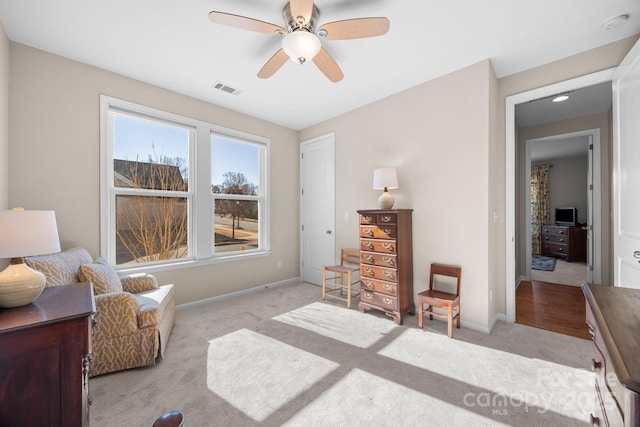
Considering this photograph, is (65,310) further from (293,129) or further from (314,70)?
(293,129)

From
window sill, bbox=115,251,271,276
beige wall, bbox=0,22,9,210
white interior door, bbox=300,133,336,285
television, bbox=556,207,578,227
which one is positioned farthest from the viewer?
television, bbox=556,207,578,227

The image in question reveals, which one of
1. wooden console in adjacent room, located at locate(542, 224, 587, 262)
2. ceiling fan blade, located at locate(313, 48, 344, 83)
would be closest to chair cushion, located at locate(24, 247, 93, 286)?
ceiling fan blade, located at locate(313, 48, 344, 83)

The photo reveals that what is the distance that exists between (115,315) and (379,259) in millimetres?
2410

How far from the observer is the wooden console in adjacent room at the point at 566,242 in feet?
19.7

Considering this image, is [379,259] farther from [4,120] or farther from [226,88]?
[4,120]

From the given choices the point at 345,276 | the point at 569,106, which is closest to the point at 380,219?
the point at 345,276

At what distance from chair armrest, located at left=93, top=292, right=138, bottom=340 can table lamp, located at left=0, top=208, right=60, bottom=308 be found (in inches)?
25.4

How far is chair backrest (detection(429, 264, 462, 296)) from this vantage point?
104 inches

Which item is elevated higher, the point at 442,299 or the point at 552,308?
the point at 442,299

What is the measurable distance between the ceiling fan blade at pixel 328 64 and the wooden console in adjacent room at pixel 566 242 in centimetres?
706

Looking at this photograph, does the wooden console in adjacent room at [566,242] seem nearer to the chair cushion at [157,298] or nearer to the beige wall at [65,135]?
the beige wall at [65,135]

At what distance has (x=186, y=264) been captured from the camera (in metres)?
3.21

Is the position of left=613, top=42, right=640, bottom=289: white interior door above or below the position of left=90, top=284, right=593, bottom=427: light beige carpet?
above

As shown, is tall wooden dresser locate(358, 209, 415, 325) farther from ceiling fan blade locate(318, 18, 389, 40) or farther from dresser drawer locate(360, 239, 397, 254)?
ceiling fan blade locate(318, 18, 389, 40)
